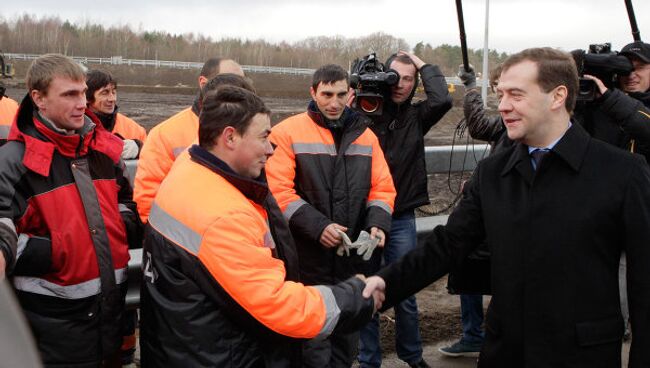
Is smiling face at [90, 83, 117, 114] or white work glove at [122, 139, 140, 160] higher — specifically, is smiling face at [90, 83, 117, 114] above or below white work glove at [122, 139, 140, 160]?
above

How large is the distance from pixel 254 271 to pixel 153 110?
27.6 m

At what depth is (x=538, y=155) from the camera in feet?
9.11

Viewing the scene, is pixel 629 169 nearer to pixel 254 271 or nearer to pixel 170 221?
pixel 254 271

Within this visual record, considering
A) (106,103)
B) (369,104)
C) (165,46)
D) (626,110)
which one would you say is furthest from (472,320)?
(165,46)

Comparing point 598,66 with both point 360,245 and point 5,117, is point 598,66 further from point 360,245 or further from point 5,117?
point 5,117

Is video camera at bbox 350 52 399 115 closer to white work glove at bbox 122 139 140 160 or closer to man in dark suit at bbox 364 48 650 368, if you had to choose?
white work glove at bbox 122 139 140 160

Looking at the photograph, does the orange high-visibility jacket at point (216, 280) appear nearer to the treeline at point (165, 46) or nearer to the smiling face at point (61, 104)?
the smiling face at point (61, 104)

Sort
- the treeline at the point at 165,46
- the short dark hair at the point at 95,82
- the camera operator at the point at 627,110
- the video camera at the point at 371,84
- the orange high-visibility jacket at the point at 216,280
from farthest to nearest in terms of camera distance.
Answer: the treeline at the point at 165,46 → the short dark hair at the point at 95,82 → the video camera at the point at 371,84 → the camera operator at the point at 627,110 → the orange high-visibility jacket at the point at 216,280

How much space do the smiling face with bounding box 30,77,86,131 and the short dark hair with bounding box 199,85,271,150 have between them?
95 centimetres

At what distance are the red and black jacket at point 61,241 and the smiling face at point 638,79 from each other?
3313mm

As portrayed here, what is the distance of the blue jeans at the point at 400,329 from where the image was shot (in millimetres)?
4586

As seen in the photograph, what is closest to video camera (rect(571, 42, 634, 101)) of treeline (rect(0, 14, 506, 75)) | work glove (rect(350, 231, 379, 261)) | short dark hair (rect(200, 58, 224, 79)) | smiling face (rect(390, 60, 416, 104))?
smiling face (rect(390, 60, 416, 104))

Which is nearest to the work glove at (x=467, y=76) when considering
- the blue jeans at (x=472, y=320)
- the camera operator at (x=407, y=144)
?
the camera operator at (x=407, y=144)

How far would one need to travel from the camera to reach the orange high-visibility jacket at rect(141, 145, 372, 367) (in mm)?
2451
